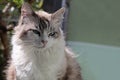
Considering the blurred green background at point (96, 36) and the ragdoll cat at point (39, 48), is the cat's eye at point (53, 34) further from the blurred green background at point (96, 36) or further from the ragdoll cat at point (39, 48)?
the blurred green background at point (96, 36)

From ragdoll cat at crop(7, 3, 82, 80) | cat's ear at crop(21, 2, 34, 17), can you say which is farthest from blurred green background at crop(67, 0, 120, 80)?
cat's ear at crop(21, 2, 34, 17)

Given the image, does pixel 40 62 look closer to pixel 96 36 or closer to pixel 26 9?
pixel 26 9

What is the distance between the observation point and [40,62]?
9.20 ft

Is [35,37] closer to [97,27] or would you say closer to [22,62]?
[22,62]

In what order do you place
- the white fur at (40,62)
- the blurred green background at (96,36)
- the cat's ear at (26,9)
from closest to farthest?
the cat's ear at (26,9) < the white fur at (40,62) < the blurred green background at (96,36)

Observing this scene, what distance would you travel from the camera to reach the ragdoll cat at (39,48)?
270 cm

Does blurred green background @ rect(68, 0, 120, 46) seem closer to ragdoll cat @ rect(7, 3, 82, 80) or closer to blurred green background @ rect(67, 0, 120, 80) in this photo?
blurred green background @ rect(67, 0, 120, 80)

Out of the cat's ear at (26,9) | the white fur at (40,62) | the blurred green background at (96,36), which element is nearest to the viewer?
the cat's ear at (26,9)

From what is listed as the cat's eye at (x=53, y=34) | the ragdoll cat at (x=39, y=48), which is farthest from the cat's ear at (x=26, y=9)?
the cat's eye at (x=53, y=34)

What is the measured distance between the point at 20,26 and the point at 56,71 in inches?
16.3

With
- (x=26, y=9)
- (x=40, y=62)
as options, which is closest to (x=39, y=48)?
(x=40, y=62)

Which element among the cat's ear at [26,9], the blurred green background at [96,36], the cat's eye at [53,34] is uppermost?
the cat's ear at [26,9]

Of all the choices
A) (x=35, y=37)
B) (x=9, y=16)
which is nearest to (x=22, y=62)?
(x=35, y=37)

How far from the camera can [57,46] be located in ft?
9.16
